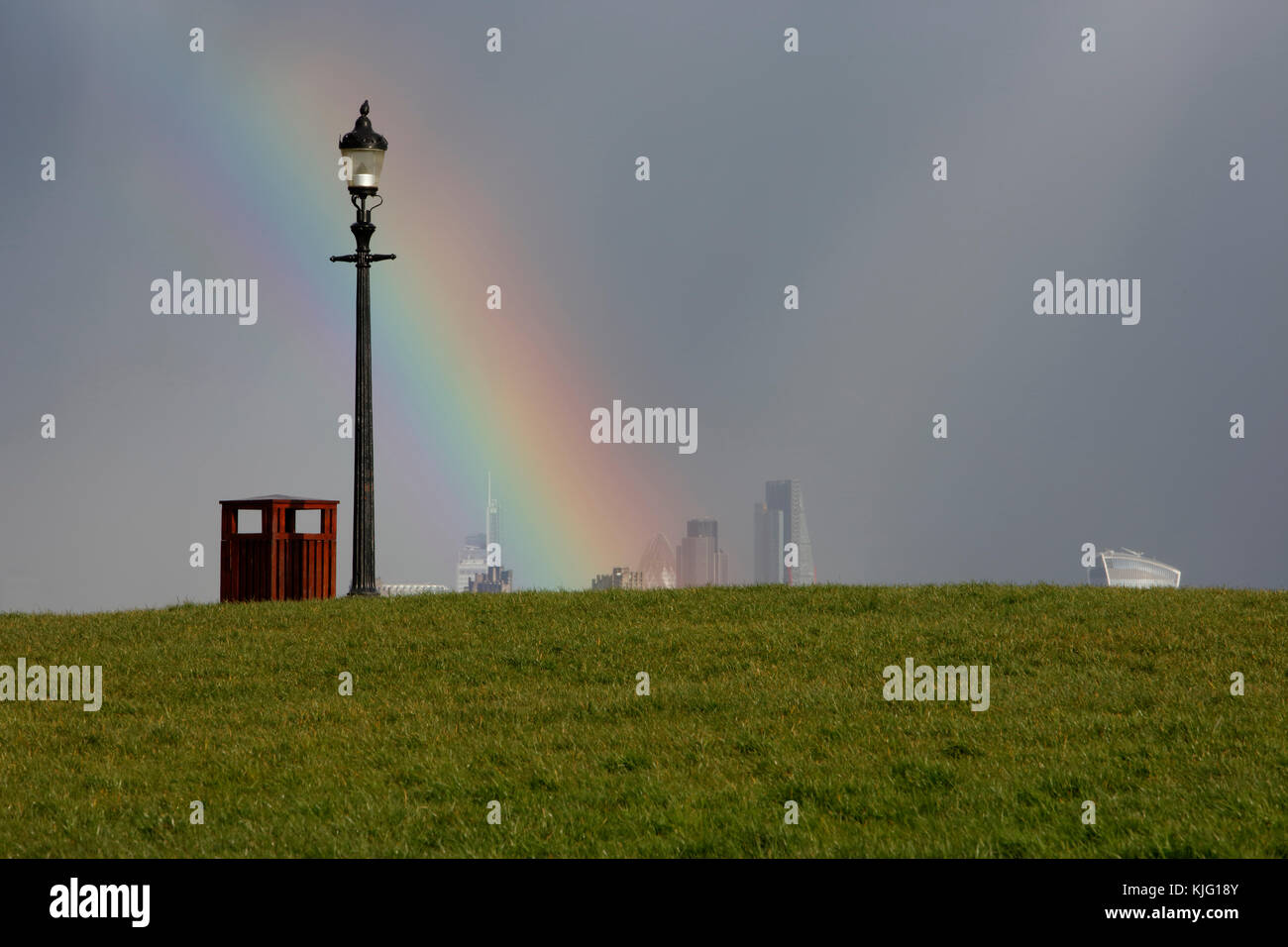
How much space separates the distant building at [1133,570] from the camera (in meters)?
23.9

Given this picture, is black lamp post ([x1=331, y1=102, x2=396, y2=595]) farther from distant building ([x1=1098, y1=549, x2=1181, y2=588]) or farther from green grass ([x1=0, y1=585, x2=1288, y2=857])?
distant building ([x1=1098, y1=549, x2=1181, y2=588])

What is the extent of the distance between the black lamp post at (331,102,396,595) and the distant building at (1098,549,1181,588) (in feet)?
46.8

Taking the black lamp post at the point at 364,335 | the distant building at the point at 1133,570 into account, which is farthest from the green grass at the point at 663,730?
the distant building at the point at 1133,570

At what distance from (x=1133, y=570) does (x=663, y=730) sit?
16.8 meters

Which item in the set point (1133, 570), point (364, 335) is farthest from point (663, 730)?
point (1133, 570)

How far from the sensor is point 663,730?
37.7 feet

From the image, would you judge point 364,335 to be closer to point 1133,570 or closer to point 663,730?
point 663,730

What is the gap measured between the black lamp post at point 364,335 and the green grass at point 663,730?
3.72 ft

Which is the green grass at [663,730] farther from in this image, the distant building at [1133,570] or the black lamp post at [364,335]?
the distant building at [1133,570]

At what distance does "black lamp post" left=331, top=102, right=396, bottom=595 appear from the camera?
19344 mm

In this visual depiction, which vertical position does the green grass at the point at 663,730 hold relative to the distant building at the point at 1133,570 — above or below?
below
